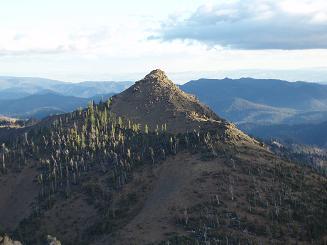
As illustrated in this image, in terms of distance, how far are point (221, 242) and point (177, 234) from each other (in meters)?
18.1

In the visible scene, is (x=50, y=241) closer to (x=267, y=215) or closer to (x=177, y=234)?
(x=177, y=234)

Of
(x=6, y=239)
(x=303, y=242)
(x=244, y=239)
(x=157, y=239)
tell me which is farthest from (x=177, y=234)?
(x=6, y=239)

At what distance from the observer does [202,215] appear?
653ft

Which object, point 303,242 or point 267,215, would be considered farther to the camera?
point 267,215

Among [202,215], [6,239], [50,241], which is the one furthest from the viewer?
[202,215]

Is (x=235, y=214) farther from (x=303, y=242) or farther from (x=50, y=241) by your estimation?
(x=50, y=241)

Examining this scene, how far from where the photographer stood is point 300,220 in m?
195

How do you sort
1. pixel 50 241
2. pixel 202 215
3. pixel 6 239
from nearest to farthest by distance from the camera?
pixel 6 239, pixel 50 241, pixel 202 215

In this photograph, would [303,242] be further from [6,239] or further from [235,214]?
[6,239]

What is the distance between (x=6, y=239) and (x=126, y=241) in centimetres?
4190

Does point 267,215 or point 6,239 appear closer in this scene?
point 6,239

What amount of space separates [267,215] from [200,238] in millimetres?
30490

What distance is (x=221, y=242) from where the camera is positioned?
17675cm

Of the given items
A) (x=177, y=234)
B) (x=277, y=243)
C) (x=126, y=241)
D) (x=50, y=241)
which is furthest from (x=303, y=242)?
(x=50, y=241)
